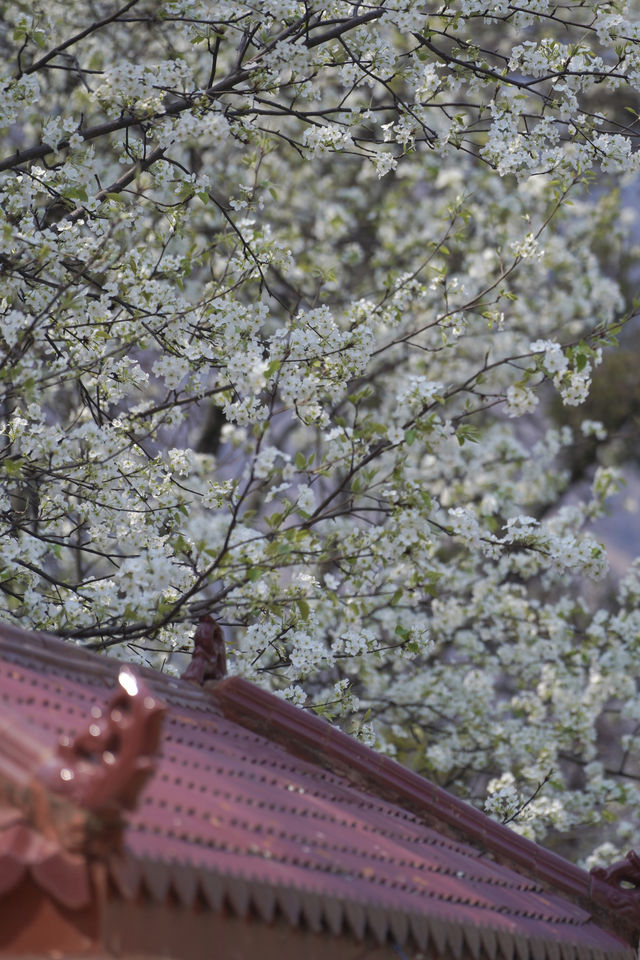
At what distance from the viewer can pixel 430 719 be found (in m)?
9.13

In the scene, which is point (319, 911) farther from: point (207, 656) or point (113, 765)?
point (207, 656)

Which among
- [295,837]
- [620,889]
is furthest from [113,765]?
[620,889]

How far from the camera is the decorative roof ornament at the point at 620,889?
4.78m

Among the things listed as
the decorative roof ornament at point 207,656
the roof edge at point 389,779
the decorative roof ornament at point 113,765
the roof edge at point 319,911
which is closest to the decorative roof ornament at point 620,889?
the roof edge at point 389,779

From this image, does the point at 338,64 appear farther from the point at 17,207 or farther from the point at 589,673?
the point at 589,673

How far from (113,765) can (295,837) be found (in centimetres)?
111

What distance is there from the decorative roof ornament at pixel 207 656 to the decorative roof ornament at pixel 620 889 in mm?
1621

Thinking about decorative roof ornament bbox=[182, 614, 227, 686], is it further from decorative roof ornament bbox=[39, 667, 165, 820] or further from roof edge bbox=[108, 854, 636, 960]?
decorative roof ornament bbox=[39, 667, 165, 820]

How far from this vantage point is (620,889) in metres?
4.83

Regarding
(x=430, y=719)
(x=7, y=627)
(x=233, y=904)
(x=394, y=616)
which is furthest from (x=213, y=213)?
(x=233, y=904)

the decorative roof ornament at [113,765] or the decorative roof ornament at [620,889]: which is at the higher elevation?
the decorative roof ornament at [620,889]

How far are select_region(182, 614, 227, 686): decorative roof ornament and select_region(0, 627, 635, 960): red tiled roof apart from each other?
15 cm

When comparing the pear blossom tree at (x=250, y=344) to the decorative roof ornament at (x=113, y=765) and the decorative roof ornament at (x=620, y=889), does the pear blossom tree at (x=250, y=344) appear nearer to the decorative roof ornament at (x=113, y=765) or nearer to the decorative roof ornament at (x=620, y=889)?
the decorative roof ornament at (x=620, y=889)

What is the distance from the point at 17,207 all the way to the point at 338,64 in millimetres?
1686
